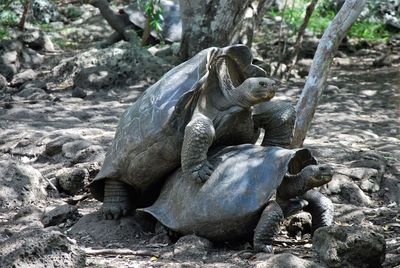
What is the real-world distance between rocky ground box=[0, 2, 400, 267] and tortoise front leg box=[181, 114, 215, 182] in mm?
366

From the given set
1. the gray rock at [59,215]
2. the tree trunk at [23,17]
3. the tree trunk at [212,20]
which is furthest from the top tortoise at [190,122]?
the tree trunk at [23,17]

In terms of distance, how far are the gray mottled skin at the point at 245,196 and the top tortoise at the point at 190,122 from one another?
11 centimetres

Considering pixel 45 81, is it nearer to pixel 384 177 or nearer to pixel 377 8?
pixel 384 177

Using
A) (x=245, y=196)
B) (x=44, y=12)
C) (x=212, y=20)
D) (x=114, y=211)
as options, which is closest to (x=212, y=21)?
(x=212, y=20)

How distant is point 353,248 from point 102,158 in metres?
2.83

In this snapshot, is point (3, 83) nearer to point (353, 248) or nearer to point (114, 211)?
point (114, 211)

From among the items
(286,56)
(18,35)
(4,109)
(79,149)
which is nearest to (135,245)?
(79,149)

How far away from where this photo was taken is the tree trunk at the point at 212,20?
7586 millimetres

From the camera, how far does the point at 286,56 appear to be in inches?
431

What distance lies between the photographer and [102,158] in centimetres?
552

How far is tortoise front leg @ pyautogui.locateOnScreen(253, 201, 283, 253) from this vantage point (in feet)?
11.5

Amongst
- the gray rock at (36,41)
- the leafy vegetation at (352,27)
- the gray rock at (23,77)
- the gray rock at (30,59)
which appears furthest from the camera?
the leafy vegetation at (352,27)

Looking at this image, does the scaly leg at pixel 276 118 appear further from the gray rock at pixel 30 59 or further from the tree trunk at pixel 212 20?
the gray rock at pixel 30 59

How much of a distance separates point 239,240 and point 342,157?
2331 millimetres
